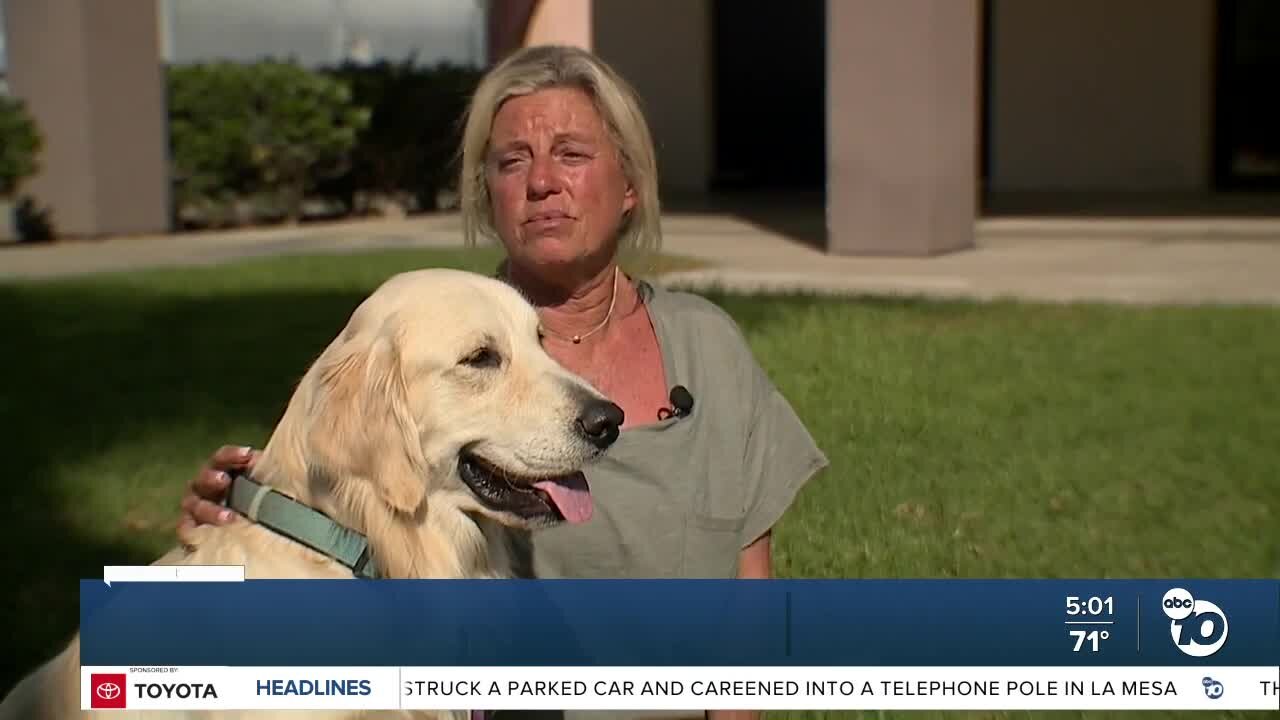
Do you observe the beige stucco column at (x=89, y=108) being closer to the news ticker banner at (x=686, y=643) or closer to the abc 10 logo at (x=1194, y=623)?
the news ticker banner at (x=686, y=643)

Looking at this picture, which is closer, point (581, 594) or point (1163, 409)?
point (581, 594)

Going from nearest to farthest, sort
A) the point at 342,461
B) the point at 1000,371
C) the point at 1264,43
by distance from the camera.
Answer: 1. the point at 342,461
2. the point at 1000,371
3. the point at 1264,43

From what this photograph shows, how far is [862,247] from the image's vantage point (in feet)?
50.4

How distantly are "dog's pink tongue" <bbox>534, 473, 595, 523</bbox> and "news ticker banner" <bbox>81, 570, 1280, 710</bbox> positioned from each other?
0.47ft

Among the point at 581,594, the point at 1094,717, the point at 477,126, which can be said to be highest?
the point at 477,126

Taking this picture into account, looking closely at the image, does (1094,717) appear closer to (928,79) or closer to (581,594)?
(581,594)

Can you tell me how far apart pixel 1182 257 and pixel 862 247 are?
8.92 feet

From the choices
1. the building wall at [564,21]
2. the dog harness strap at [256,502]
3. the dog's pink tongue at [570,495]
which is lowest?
the dog's pink tongue at [570,495]

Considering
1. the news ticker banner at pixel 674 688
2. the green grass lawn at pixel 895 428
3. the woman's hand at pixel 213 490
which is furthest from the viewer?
the green grass lawn at pixel 895 428

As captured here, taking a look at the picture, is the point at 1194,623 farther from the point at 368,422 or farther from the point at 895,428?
the point at 895,428

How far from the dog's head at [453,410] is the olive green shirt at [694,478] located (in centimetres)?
11

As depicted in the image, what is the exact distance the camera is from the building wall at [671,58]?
26.0m

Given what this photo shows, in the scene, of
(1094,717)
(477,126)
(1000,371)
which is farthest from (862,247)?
(477,126)

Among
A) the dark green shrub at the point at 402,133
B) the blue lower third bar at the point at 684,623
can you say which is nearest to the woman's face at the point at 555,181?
the blue lower third bar at the point at 684,623
